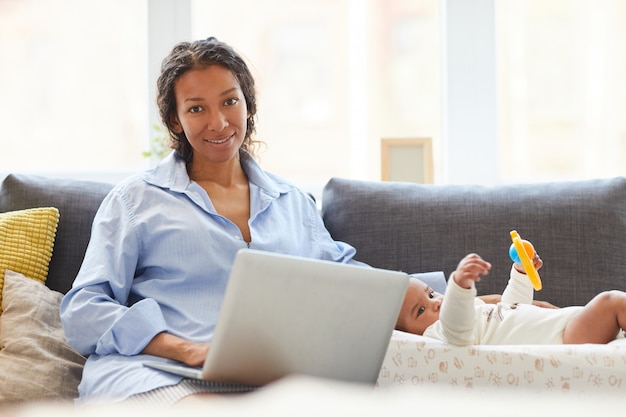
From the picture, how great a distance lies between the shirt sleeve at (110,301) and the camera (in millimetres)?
1879

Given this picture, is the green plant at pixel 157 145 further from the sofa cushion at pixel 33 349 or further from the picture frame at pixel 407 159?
the sofa cushion at pixel 33 349

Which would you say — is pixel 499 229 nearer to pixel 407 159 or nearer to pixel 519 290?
pixel 519 290

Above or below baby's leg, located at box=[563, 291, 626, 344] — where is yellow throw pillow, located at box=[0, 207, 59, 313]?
above

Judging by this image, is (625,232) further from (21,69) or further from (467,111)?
(21,69)

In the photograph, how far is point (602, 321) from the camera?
190 centimetres

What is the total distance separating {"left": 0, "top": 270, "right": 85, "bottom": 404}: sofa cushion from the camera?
6.27 feet

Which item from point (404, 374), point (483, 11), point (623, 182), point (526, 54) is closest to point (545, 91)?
point (526, 54)

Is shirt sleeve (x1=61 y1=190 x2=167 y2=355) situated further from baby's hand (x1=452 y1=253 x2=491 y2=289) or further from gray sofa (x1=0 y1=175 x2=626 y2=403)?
baby's hand (x1=452 y1=253 x2=491 y2=289)

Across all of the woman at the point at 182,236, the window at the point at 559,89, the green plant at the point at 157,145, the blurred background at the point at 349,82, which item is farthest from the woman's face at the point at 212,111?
the window at the point at 559,89

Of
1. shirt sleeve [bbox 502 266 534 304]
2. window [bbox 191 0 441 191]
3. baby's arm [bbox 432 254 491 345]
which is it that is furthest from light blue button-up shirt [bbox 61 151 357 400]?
window [bbox 191 0 441 191]

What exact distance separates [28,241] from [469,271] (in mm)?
1155

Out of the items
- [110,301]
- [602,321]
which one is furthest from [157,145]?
[602,321]

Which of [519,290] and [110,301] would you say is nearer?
[110,301]

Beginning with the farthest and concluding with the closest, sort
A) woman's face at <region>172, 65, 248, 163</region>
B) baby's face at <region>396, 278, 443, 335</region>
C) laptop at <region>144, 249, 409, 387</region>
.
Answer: woman's face at <region>172, 65, 248, 163</region>
baby's face at <region>396, 278, 443, 335</region>
laptop at <region>144, 249, 409, 387</region>
